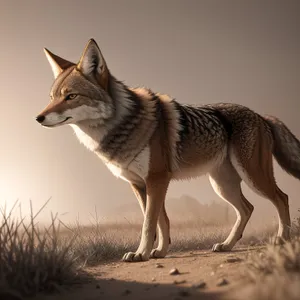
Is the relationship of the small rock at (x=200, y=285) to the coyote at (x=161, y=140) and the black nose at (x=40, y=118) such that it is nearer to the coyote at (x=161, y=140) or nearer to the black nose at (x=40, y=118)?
the coyote at (x=161, y=140)

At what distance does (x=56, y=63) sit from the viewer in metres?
5.57

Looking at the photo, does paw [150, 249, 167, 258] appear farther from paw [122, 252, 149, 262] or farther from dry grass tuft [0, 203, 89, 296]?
dry grass tuft [0, 203, 89, 296]

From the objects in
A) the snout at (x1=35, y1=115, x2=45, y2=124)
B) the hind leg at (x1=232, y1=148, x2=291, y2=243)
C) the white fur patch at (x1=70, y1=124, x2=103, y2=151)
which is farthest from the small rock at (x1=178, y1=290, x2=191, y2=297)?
the hind leg at (x1=232, y1=148, x2=291, y2=243)

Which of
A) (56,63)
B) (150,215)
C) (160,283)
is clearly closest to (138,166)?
(150,215)

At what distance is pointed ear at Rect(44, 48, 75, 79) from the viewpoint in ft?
18.1

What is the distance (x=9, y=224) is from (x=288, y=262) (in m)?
2.49

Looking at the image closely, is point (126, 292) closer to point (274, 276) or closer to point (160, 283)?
point (160, 283)

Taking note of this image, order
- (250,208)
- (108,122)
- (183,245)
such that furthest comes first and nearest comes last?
(183,245), (250,208), (108,122)

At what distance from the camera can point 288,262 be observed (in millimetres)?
3275

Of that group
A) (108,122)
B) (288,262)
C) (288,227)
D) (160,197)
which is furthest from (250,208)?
(288,262)

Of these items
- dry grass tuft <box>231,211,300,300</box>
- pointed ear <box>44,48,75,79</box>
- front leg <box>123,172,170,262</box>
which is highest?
pointed ear <box>44,48,75,79</box>

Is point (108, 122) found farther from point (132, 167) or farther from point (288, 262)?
point (288, 262)

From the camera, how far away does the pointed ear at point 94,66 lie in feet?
16.6

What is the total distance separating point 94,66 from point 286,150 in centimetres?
313
